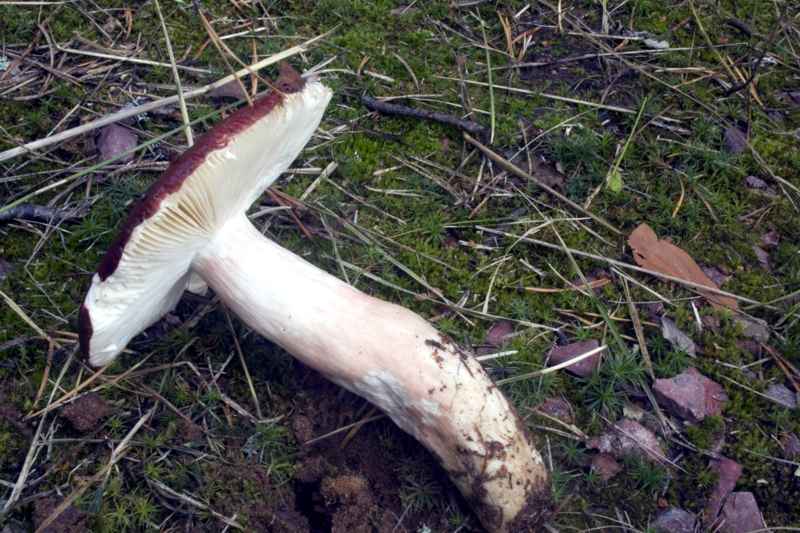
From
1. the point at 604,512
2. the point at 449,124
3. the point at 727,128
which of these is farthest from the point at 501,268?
the point at 727,128

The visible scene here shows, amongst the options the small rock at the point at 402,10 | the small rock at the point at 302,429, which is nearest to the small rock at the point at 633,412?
the small rock at the point at 302,429

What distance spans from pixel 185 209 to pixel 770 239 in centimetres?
259

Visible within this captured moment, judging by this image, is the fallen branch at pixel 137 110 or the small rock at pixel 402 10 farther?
the small rock at pixel 402 10

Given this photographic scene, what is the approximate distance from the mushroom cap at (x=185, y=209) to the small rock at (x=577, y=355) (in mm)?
1304

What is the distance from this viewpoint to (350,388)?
2.48 metres

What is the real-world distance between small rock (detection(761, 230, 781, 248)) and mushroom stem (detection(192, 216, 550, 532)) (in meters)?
1.58

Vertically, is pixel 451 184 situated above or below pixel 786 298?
above

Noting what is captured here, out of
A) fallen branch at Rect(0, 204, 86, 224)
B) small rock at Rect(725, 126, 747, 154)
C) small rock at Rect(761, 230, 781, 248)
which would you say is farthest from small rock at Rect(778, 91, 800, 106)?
fallen branch at Rect(0, 204, 86, 224)

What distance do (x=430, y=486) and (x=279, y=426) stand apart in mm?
584

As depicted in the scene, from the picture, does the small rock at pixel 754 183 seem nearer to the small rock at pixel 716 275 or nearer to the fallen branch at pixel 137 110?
the small rock at pixel 716 275

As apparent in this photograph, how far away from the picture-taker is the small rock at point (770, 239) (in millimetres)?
3207

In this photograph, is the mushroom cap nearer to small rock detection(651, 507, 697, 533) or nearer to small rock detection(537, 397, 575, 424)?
small rock detection(537, 397, 575, 424)

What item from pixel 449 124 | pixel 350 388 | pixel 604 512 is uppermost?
pixel 449 124

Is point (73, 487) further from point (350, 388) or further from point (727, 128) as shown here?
point (727, 128)
